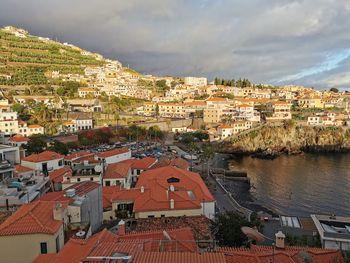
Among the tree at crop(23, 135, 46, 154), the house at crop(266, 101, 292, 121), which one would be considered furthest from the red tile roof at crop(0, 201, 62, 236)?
the house at crop(266, 101, 292, 121)

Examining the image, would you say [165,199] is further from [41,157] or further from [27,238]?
[41,157]

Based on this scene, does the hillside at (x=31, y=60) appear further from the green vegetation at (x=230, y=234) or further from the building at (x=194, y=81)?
the green vegetation at (x=230, y=234)

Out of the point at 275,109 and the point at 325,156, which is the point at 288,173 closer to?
the point at 325,156

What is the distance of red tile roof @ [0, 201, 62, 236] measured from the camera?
36.8 ft

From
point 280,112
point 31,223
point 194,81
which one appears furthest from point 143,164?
point 194,81

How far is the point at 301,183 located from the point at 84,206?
3562 centimetres

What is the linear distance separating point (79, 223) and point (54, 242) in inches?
102

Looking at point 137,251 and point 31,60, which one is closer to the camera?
point 137,251

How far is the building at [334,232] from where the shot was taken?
671 inches

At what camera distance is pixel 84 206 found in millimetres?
14859

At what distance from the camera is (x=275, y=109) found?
284 ft

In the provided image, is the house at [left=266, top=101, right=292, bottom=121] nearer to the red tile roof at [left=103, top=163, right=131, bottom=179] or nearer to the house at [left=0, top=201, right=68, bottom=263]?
the red tile roof at [left=103, top=163, right=131, bottom=179]

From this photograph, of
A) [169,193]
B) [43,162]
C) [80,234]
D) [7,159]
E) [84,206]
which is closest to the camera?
[80,234]

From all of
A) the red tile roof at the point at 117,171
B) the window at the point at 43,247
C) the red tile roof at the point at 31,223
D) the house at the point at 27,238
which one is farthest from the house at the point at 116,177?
the window at the point at 43,247
